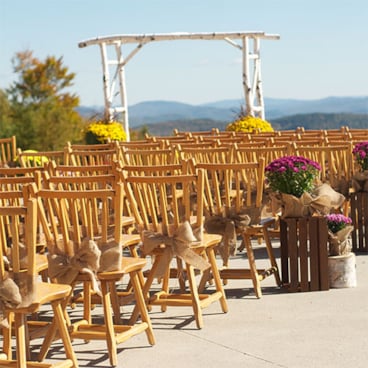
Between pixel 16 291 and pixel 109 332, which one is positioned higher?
pixel 16 291

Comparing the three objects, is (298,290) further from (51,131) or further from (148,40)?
(51,131)

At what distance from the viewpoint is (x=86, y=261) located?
17.5 ft

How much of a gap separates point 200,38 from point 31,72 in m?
25.5

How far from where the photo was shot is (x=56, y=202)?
543 cm

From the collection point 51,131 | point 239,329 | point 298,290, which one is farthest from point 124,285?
point 51,131

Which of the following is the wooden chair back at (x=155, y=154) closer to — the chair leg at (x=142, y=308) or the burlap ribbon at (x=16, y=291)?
the chair leg at (x=142, y=308)

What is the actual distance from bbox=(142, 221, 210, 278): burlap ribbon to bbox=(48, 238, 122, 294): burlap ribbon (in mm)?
672

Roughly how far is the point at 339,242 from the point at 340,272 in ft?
0.68

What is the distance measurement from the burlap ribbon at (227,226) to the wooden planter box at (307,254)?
0.34 meters

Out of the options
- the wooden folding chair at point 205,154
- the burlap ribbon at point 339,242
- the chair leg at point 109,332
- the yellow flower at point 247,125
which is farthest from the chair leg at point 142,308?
the yellow flower at point 247,125

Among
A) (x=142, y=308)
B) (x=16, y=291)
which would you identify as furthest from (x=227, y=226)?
(x=16, y=291)

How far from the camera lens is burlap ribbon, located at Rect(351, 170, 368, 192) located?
29.2ft

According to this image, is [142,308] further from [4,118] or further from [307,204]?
[4,118]

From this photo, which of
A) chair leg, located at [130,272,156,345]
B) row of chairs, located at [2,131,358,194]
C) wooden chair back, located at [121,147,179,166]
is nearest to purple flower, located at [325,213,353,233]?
row of chairs, located at [2,131,358,194]
